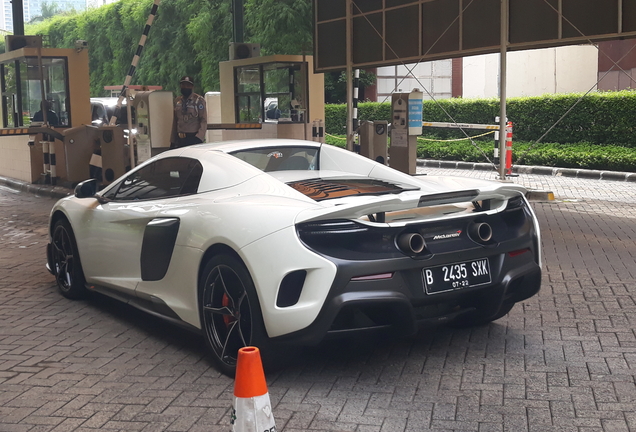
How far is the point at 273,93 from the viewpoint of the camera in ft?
63.6

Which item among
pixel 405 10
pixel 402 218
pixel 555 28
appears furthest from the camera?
pixel 405 10

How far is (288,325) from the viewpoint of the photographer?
4.62 metres

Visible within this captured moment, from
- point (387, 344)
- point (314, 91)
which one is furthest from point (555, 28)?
point (387, 344)

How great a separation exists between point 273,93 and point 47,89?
4.92 meters

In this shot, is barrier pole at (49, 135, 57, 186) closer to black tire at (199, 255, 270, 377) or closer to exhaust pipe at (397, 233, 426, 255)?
black tire at (199, 255, 270, 377)

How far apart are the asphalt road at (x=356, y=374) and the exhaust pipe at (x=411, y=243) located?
29.6 inches

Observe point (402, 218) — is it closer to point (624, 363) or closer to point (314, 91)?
point (624, 363)

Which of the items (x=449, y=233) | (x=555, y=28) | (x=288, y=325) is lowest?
(x=288, y=325)

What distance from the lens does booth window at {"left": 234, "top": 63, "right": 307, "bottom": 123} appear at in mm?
19062

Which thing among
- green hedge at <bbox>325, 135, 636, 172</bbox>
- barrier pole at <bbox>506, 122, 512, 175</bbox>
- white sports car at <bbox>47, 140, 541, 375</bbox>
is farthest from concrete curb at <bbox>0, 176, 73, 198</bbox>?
white sports car at <bbox>47, 140, 541, 375</bbox>

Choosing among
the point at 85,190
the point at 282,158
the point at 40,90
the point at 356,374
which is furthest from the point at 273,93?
the point at 356,374

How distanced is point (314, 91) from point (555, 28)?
6744mm

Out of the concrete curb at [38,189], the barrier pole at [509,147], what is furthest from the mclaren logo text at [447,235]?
the barrier pole at [509,147]

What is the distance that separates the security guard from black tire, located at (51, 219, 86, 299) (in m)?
6.64
